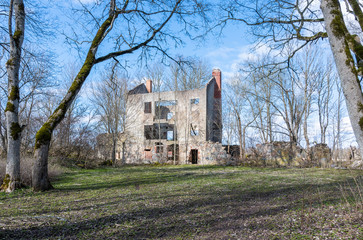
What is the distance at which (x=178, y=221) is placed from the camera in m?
4.20

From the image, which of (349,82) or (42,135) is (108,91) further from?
(349,82)

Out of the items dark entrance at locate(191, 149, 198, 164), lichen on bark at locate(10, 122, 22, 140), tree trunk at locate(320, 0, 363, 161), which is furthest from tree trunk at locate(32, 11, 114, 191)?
dark entrance at locate(191, 149, 198, 164)

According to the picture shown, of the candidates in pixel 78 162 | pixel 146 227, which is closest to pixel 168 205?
pixel 146 227

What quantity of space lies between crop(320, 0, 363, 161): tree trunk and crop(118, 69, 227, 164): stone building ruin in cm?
2130

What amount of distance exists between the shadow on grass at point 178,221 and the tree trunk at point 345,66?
144cm

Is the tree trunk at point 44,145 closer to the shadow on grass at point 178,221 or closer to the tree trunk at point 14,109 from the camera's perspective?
the tree trunk at point 14,109

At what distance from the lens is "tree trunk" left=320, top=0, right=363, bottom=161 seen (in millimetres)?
3801

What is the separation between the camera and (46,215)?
4598 mm

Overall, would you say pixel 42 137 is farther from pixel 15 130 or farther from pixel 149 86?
pixel 149 86

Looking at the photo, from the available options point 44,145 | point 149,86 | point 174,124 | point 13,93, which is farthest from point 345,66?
point 149,86

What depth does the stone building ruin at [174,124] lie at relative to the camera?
26734mm

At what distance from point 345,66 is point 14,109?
838cm

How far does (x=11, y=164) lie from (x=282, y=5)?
887cm

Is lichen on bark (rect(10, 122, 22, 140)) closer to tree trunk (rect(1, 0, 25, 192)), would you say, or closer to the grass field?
tree trunk (rect(1, 0, 25, 192))
